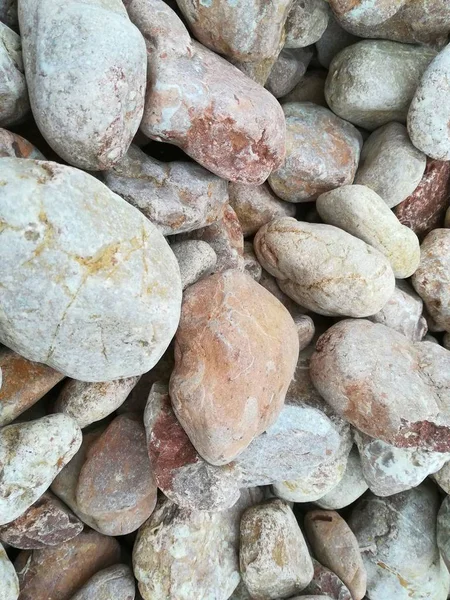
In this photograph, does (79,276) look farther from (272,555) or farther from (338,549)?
(338,549)

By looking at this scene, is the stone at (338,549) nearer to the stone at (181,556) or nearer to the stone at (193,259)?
the stone at (181,556)

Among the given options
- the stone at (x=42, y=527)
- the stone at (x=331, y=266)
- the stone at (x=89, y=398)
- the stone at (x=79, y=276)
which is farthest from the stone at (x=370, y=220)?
the stone at (x=42, y=527)

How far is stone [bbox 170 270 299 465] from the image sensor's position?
1.20 metres

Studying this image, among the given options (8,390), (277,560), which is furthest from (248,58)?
(277,560)

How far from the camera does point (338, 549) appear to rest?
162cm

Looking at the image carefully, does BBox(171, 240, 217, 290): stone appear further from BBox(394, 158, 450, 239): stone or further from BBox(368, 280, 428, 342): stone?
BBox(394, 158, 450, 239): stone

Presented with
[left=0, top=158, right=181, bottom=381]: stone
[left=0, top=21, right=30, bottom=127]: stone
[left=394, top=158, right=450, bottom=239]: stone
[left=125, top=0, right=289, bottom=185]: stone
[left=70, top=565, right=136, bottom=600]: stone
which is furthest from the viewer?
[left=394, top=158, right=450, bottom=239]: stone

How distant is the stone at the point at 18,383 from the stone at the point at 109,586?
467 millimetres

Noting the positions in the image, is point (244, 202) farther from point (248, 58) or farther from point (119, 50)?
point (119, 50)

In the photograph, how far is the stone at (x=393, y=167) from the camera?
5.22 feet

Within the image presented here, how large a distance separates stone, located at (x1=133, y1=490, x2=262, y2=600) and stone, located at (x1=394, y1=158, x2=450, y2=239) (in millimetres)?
1057

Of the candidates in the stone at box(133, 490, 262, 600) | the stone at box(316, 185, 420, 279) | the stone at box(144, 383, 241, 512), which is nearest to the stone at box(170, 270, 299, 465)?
the stone at box(144, 383, 241, 512)

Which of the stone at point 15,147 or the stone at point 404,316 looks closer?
the stone at point 15,147

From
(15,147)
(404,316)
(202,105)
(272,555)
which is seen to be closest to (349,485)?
(272,555)
